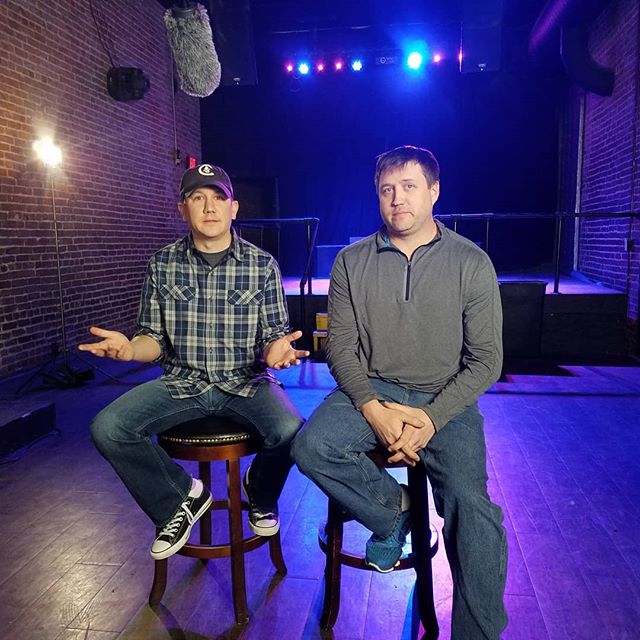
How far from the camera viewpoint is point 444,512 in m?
1.51

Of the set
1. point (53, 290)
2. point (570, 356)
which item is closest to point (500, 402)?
point (570, 356)

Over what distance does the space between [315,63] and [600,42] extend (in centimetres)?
340

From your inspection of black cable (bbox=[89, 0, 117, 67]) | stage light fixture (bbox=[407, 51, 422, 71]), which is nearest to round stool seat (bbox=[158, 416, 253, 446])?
black cable (bbox=[89, 0, 117, 67])

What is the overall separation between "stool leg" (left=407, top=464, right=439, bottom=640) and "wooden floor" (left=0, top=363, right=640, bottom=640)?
0.31ft

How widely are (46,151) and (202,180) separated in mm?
3579

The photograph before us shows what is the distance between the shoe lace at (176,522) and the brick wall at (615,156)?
4.75 meters

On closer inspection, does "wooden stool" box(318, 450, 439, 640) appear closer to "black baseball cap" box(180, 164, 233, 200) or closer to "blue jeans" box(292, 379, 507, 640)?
"blue jeans" box(292, 379, 507, 640)

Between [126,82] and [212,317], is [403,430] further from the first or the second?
[126,82]

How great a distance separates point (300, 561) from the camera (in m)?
1.99

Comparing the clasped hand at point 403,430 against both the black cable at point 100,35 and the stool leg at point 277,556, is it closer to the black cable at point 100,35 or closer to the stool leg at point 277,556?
the stool leg at point 277,556

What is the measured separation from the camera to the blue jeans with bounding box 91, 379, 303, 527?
1681mm

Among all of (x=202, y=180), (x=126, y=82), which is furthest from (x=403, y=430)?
(x=126, y=82)

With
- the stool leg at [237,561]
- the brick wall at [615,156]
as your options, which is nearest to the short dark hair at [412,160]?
the stool leg at [237,561]

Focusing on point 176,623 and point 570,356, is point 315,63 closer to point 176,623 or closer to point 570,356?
point 570,356
